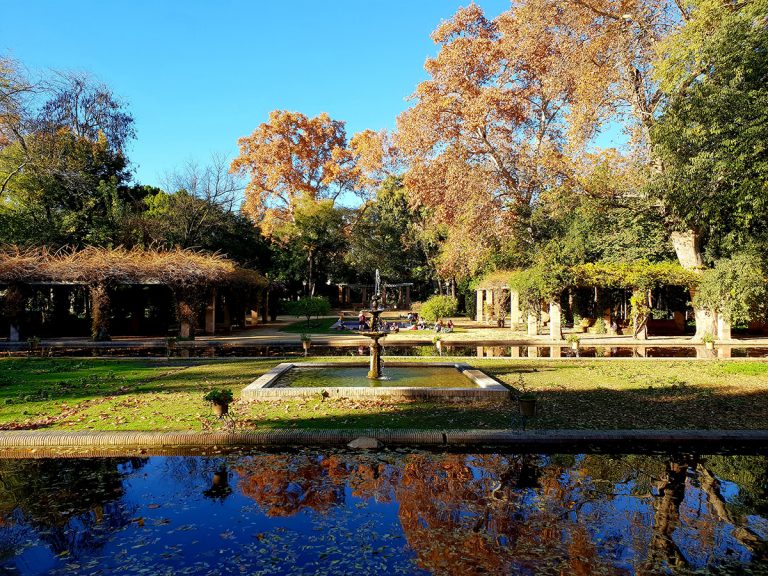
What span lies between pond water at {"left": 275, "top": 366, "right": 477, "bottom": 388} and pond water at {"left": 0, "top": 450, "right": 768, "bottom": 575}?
4.14m

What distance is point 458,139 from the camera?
27.8 meters

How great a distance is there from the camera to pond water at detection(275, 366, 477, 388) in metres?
11.1

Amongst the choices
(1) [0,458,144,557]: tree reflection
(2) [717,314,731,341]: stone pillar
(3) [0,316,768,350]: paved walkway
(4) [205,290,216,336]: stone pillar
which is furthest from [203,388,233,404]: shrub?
(2) [717,314,731,341]: stone pillar

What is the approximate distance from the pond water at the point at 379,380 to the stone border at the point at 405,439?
11.1ft

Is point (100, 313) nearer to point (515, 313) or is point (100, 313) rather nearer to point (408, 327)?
point (408, 327)

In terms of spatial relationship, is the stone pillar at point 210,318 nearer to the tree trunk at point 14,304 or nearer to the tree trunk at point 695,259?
the tree trunk at point 14,304

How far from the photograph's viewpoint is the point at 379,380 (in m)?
11.4

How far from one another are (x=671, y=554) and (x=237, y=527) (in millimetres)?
3565

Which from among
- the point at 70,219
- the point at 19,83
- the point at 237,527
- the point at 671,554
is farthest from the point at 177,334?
the point at 671,554

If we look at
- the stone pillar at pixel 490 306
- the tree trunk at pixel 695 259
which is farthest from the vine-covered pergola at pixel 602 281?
the stone pillar at pixel 490 306

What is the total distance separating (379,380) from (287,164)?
42913mm

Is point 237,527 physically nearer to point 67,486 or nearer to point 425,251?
point 67,486

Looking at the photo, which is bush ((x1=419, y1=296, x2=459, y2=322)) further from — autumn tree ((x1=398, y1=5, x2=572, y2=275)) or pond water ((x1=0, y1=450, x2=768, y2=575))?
pond water ((x1=0, y1=450, x2=768, y2=575))

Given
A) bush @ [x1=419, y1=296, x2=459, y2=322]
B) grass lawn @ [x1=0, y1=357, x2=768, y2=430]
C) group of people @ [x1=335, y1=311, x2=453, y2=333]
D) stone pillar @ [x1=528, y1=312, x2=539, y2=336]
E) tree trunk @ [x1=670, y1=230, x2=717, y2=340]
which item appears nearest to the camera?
grass lawn @ [x1=0, y1=357, x2=768, y2=430]
